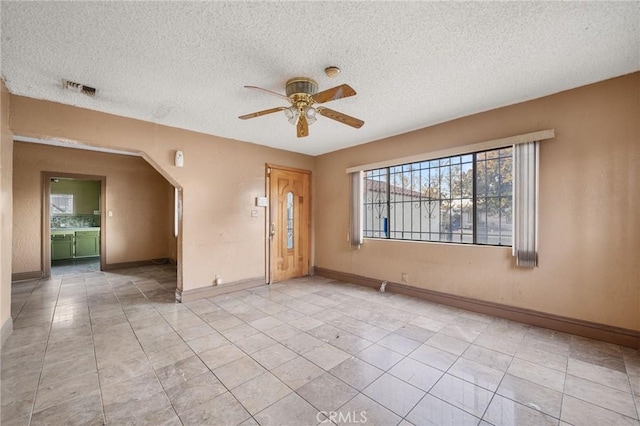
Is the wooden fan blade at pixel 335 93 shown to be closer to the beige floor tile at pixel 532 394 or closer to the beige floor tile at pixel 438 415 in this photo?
the beige floor tile at pixel 438 415

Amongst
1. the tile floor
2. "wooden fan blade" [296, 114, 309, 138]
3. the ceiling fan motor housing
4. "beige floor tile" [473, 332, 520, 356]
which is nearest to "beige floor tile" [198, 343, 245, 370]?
the tile floor

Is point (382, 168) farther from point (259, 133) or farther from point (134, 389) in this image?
point (134, 389)

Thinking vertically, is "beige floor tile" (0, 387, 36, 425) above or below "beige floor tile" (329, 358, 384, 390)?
above

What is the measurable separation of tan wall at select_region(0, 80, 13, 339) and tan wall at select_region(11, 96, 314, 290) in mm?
197

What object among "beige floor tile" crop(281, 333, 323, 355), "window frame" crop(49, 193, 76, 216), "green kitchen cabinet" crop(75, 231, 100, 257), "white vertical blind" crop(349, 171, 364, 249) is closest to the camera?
"beige floor tile" crop(281, 333, 323, 355)

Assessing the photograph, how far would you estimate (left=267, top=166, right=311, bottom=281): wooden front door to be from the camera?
5.05 m

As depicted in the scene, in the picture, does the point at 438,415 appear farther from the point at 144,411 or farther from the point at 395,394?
the point at 144,411

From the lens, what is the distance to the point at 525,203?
Answer: 9.77 feet

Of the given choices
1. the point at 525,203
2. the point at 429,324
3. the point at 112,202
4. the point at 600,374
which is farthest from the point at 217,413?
the point at 112,202

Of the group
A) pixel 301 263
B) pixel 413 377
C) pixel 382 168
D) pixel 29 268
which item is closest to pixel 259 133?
pixel 382 168

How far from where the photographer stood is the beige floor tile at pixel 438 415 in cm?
161

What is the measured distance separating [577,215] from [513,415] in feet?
7.28

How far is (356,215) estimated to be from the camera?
481 cm

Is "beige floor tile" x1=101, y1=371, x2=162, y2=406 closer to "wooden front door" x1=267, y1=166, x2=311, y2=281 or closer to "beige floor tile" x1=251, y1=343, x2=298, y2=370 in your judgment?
"beige floor tile" x1=251, y1=343, x2=298, y2=370
